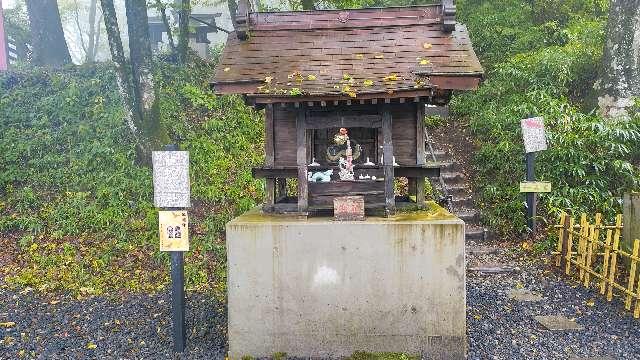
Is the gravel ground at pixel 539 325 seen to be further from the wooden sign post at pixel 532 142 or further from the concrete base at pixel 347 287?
the wooden sign post at pixel 532 142

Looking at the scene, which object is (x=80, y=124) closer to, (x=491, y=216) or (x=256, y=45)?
(x=256, y=45)

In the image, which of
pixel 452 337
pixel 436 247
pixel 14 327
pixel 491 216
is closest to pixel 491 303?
pixel 452 337

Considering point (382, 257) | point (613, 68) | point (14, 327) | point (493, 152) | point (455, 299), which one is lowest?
point (14, 327)

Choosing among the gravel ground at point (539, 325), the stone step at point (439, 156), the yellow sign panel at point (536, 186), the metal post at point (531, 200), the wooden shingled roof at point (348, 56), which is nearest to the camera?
the wooden shingled roof at point (348, 56)

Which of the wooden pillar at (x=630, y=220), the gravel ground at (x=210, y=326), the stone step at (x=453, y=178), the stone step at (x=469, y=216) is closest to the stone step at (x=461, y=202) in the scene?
the stone step at (x=469, y=216)

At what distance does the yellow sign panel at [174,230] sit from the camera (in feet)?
19.0

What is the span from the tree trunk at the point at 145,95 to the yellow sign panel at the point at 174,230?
21.1 feet

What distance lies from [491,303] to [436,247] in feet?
8.07

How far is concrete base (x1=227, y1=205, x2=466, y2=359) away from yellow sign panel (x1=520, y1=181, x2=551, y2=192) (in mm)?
4554

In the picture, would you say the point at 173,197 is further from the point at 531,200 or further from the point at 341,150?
the point at 531,200

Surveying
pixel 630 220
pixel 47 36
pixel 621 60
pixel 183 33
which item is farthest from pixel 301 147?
pixel 47 36

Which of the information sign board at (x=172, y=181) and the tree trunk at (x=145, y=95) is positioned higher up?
the tree trunk at (x=145, y=95)

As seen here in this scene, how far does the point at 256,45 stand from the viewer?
634cm

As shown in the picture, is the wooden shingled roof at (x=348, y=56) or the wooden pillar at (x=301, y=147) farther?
the wooden pillar at (x=301, y=147)
